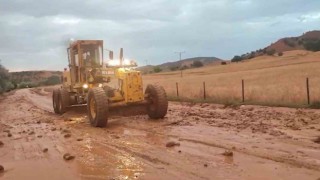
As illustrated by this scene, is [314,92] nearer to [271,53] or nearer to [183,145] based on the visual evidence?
[183,145]

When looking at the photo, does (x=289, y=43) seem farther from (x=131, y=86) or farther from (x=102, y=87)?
(x=131, y=86)

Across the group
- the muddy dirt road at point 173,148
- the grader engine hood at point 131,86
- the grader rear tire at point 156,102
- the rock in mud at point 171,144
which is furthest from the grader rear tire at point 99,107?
the rock in mud at point 171,144

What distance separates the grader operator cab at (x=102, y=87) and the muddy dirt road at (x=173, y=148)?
0.58m

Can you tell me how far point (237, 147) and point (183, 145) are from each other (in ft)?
4.32

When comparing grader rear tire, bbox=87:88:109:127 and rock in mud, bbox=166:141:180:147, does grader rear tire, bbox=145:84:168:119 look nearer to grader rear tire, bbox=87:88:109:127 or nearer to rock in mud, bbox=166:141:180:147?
grader rear tire, bbox=87:88:109:127

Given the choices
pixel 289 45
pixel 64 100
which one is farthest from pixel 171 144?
pixel 289 45

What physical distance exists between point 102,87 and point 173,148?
7.05 m


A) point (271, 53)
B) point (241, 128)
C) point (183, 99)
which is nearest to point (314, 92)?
point (183, 99)

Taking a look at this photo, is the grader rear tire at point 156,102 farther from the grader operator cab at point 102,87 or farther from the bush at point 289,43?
the bush at point 289,43

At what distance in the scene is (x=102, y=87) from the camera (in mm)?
Answer: 16562

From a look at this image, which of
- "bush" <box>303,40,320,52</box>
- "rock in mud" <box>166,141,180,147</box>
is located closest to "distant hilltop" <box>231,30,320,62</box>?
"bush" <box>303,40,320,52</box>

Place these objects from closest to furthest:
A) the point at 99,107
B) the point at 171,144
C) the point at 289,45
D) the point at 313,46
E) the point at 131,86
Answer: the point at 171,144 → the point at 99,107 → the point at 131,86 → the point at 313,46 → the point at 289,45

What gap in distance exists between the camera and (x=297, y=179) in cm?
683

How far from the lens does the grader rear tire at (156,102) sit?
1582 centimetres
